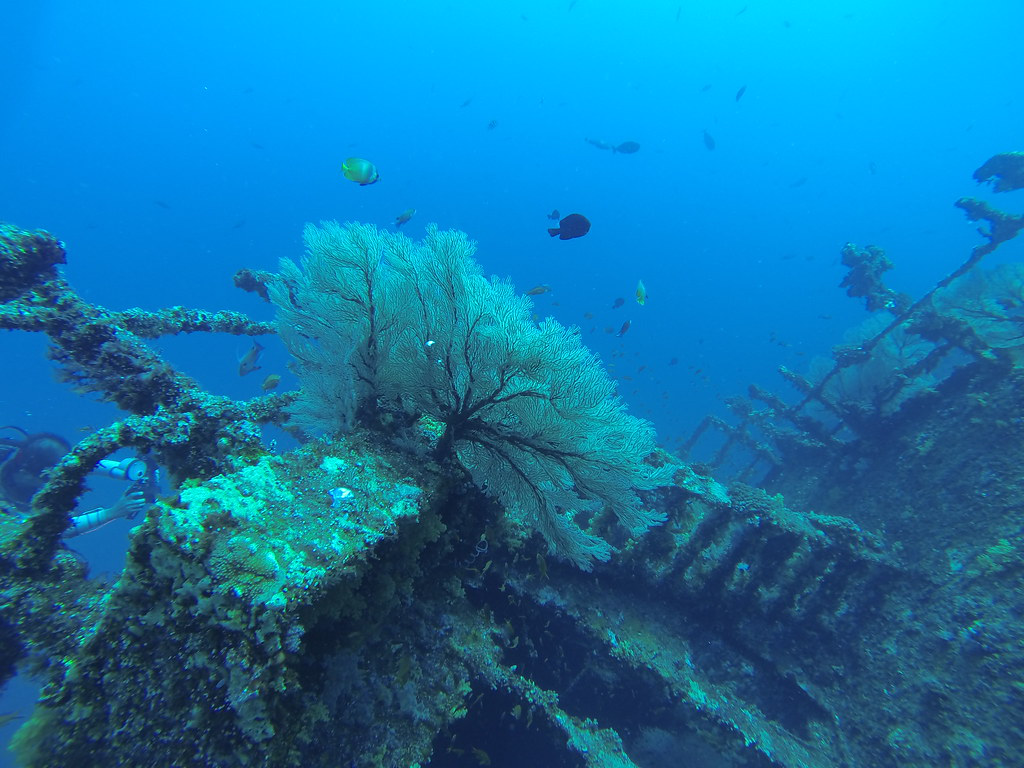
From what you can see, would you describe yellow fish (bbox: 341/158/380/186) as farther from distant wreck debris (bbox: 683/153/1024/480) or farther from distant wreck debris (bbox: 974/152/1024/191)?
distant wreck debris (bbox: 974/152/1024/191)

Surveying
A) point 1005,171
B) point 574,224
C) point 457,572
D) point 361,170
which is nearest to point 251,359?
point 361,170

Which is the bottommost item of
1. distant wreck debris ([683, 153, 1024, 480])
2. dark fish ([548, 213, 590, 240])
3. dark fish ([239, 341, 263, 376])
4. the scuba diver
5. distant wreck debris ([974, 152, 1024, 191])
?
the scuba diver

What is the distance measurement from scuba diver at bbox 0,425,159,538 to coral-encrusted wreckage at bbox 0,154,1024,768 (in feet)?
12.5

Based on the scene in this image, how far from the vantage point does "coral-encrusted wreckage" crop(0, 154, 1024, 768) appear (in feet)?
7.43

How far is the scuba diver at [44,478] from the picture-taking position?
8008 mm

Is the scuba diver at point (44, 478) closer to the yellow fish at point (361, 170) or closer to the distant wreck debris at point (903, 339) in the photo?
the yellow fish at point (361, 170)

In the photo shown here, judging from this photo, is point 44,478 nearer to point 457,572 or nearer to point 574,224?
point 457,572

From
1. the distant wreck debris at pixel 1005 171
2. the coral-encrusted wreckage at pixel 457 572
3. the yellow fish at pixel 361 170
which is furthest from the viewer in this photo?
the distant wreck debris at pixel 1005 171

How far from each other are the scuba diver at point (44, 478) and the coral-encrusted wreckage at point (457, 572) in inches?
150

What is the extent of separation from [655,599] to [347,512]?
17.2 ft

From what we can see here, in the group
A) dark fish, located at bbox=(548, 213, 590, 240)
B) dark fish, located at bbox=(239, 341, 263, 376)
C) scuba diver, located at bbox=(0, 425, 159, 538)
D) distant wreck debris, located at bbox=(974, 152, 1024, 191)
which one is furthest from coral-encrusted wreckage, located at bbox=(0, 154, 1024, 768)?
distant wreck debris, located at bbox=(974, 152, 1024, 191)

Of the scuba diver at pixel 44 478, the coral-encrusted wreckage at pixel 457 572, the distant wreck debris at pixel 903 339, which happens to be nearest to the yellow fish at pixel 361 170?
the coral-encrusted wreckage at pixel 457 572

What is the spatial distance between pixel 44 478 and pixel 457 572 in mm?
8761

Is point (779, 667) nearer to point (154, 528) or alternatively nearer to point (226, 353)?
point (154, 528)
